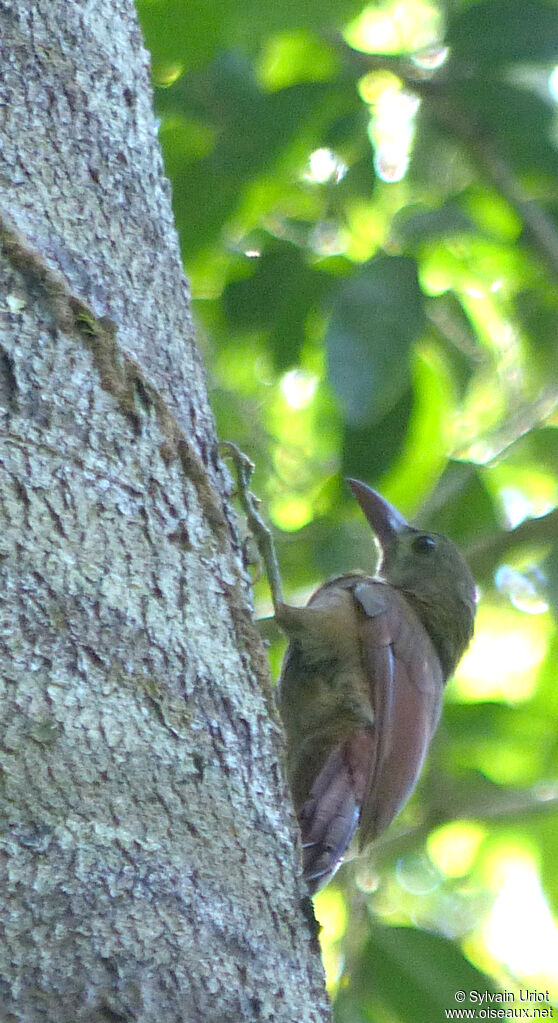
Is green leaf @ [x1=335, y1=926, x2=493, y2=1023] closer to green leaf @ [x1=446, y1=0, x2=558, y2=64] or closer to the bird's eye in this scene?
the bird's eye

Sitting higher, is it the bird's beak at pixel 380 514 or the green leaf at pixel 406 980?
the bird's beak at pixel 380 514

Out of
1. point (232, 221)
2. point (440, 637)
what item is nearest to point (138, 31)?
point (232, 221)

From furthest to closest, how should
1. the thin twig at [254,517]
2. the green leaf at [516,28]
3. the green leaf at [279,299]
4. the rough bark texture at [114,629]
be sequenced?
1. the green leaf at [279,299]
2. the green leaf at [516,28]
3. the thin twig at [254,517]
4. the rough bark texture at [114,629]

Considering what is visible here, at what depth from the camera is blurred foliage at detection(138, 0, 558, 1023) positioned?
285 centimetres

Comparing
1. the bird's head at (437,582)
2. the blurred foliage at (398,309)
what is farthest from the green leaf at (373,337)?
the bird's head at (437,582)

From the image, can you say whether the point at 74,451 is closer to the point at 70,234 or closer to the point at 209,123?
the point at 70,234

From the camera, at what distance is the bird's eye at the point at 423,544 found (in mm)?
3670

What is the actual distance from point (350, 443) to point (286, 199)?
41.9 inches

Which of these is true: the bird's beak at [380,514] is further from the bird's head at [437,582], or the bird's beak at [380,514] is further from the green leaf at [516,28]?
the green leaf at [516,28]

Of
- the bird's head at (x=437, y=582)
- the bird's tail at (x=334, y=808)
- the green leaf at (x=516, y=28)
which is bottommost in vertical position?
the bird's tail at (x=334, y=808)

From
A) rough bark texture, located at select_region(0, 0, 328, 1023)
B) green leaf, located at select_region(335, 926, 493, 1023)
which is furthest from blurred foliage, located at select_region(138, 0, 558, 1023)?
rough bark texture, located at select_region(0, 0, 328, 1023)

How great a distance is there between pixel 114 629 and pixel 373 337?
1373 mm

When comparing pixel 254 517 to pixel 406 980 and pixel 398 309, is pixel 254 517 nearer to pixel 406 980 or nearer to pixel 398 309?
pixel 398 309

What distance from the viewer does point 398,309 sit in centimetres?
279
